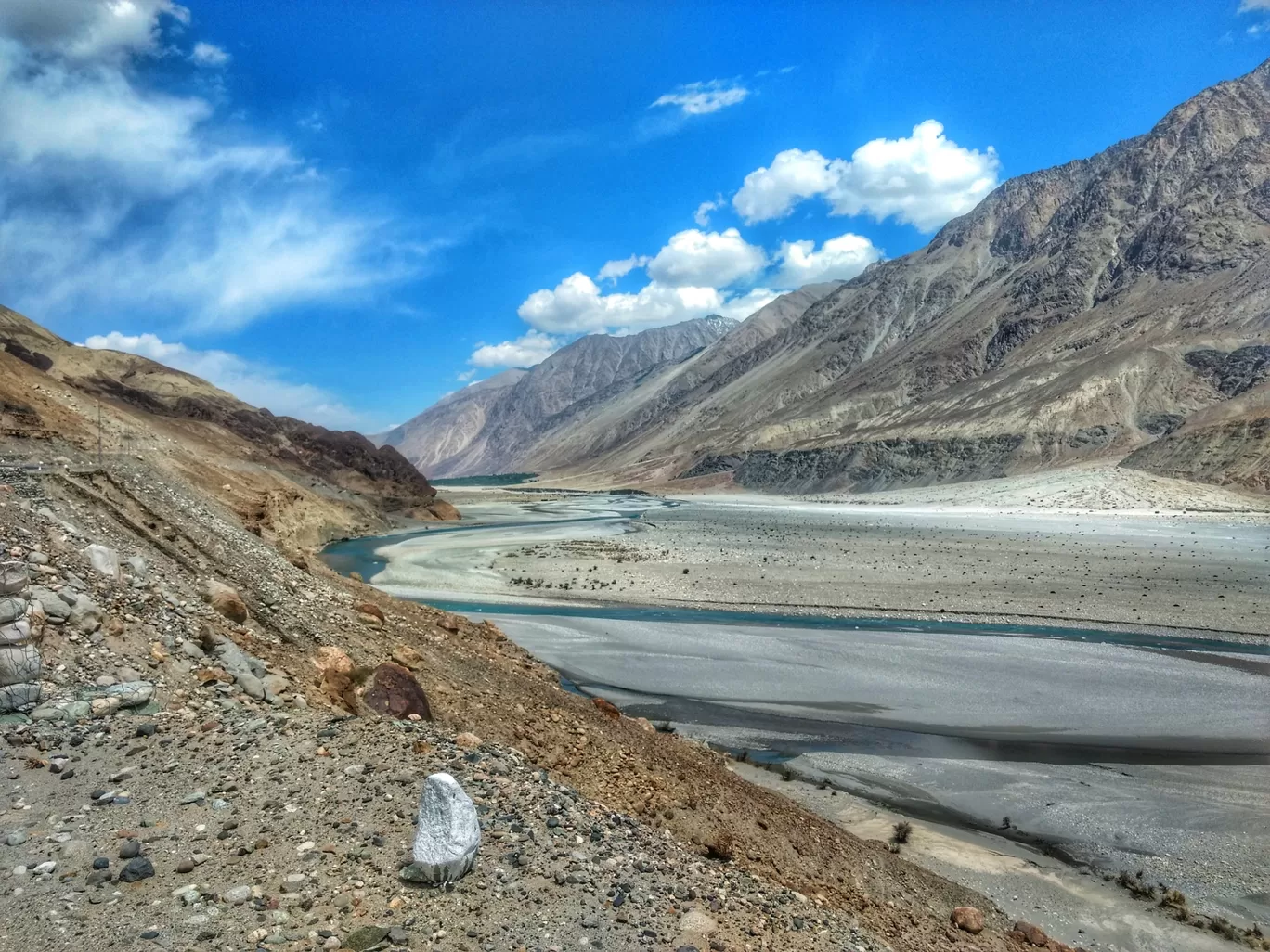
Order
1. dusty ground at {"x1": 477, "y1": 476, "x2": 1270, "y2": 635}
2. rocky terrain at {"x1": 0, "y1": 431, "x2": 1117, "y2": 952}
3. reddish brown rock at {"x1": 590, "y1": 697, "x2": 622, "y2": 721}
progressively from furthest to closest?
dusty ground at {"x1": 477, "y1": 476, "x2": 1270, "y2": 635} → reddish brown rock at {"x1": 590, "y1": 697, "x2": 622, "y2": 721} → rocky terrain at {"x1": 0, "y1": 431, "x2": 1117, "y2": 952}

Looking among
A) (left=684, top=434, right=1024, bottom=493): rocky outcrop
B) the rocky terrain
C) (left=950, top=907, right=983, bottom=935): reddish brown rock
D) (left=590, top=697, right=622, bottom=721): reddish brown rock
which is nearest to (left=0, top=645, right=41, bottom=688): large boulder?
the rocky terrain

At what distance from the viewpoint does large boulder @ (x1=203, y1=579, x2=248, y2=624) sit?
28.3ft

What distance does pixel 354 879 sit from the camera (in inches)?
179

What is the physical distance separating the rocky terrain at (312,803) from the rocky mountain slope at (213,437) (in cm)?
1105

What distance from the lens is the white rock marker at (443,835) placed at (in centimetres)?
467

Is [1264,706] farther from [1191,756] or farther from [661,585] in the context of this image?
[661,585]

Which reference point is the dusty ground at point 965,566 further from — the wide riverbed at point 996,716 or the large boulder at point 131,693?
the large boulder at point 131,693

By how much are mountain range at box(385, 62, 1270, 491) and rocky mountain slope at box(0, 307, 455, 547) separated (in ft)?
209

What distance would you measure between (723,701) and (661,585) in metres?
15.5


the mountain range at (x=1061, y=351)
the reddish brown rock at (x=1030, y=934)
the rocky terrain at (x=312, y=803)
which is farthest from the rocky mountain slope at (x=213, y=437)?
the mountain range at (x=1061, y=351)

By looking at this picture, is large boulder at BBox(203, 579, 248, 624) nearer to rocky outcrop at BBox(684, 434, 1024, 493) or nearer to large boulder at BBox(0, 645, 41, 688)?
large boulder at BBox(0, 645, 41, 688)

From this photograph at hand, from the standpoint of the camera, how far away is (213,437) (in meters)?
54.2

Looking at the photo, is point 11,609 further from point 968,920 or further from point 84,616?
point 968,920

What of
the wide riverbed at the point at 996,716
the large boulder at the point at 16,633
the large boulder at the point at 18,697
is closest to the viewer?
the large boulder at the point at 18,697
